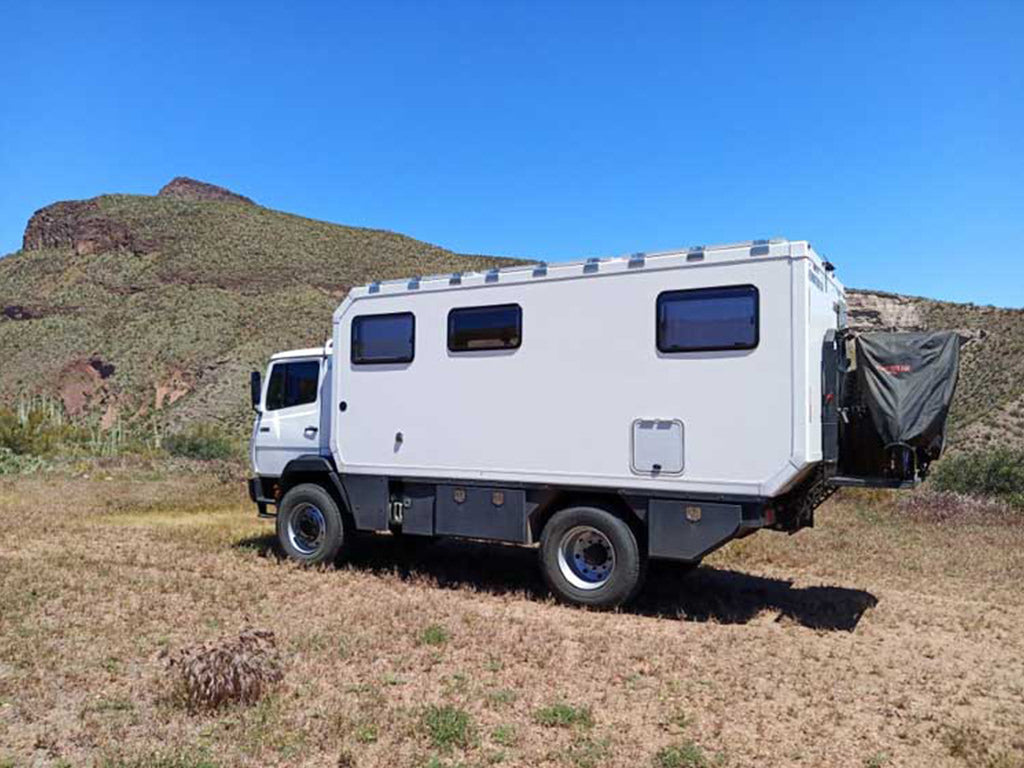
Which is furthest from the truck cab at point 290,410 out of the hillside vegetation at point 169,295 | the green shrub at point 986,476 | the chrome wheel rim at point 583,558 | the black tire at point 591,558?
the hillside vegetation at point 169,295

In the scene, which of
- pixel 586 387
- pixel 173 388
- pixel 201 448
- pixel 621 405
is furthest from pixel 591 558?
pixel 173 388

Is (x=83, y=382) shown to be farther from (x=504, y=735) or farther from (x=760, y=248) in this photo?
(x=504, y=735)

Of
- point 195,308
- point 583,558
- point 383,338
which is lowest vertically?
point 583,558

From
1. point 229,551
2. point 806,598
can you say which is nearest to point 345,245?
point 229,551

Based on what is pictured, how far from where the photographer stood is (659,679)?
645 cm

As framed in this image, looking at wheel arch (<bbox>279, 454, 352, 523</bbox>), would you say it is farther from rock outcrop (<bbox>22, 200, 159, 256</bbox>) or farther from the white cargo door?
rock outcrop (<bbox>22, 200, 159, 256</bbox>)

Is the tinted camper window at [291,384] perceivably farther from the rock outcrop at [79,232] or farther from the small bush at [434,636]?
the rock outcrop at [79,232]

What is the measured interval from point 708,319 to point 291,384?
6.02 m

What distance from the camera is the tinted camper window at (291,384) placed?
1112 centimetres

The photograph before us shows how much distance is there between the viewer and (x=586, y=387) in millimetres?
8750

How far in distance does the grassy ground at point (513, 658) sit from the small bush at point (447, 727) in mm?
21

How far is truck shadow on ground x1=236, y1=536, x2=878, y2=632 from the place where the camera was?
8703mm

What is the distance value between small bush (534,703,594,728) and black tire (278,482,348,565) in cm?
552

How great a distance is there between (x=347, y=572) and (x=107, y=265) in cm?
5786
